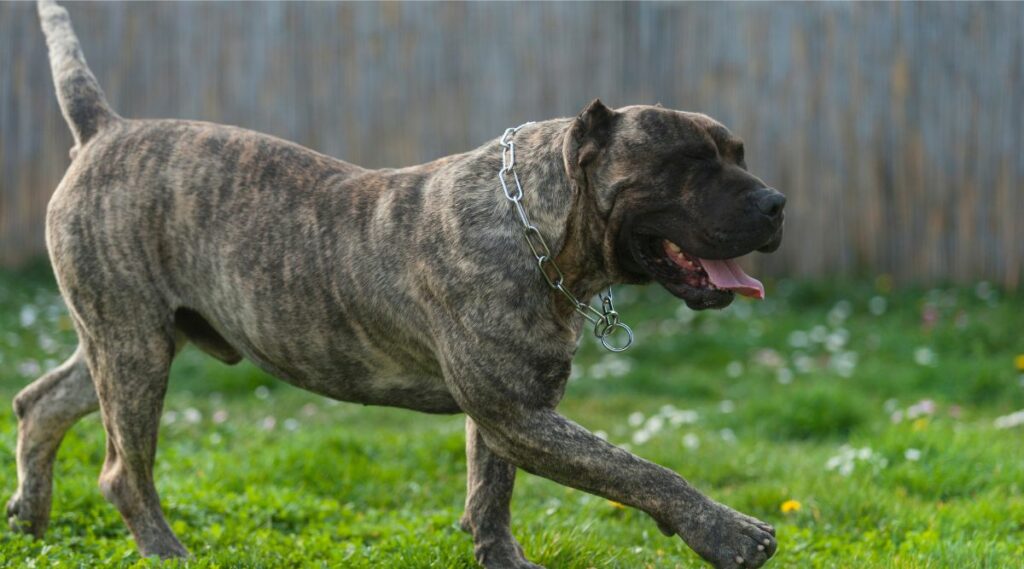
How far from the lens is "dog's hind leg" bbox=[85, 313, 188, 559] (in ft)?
14.8

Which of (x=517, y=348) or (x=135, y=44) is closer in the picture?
(x=517, y=348)

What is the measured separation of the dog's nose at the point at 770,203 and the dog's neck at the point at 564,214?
0.51 m

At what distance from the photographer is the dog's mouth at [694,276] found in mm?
3828

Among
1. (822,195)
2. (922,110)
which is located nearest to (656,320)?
(822,195)

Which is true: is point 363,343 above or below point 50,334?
above

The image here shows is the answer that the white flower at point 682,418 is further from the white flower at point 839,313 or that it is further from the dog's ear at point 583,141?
the dog's ear at point 583,141

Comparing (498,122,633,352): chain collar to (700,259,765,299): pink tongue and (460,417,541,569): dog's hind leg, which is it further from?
(460,417,541,569): dog's hind leg

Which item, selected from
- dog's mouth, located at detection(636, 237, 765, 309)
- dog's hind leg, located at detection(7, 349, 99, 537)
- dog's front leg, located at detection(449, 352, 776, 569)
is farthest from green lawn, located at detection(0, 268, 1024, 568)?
dog's mouth, located at detection(636, 237, 765, 309)

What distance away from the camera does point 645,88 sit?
11.8 meters

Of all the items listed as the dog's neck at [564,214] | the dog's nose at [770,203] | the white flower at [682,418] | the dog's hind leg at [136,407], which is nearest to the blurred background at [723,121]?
the white flower at [682,418]

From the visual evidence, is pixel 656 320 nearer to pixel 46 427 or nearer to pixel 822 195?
pixel 822 195

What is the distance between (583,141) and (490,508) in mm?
1473

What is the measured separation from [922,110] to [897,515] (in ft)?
22.6

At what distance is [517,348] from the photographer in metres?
3.78
